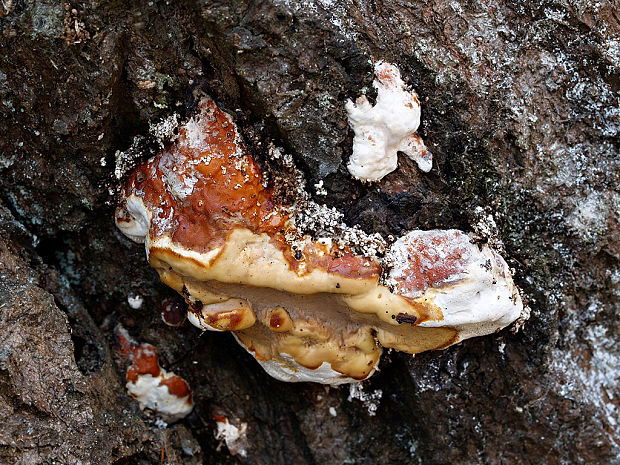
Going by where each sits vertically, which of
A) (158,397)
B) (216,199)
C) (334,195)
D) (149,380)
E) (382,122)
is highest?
(382,122)

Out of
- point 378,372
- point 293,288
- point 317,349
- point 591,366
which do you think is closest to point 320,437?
point 378,372

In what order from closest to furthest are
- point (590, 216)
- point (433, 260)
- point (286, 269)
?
point (286, 269), point (433, 260), point (590, 216)

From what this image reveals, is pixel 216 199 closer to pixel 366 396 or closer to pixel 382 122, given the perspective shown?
pixel 382 122

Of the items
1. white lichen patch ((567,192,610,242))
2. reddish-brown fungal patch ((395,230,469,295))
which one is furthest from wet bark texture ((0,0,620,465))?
reddish-brown fungal patch ((395,230,469,295))

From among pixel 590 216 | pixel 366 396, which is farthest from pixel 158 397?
pixel 590 216

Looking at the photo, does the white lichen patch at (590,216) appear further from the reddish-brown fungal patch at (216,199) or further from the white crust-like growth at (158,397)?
the white crust-like growth at (158,397)
